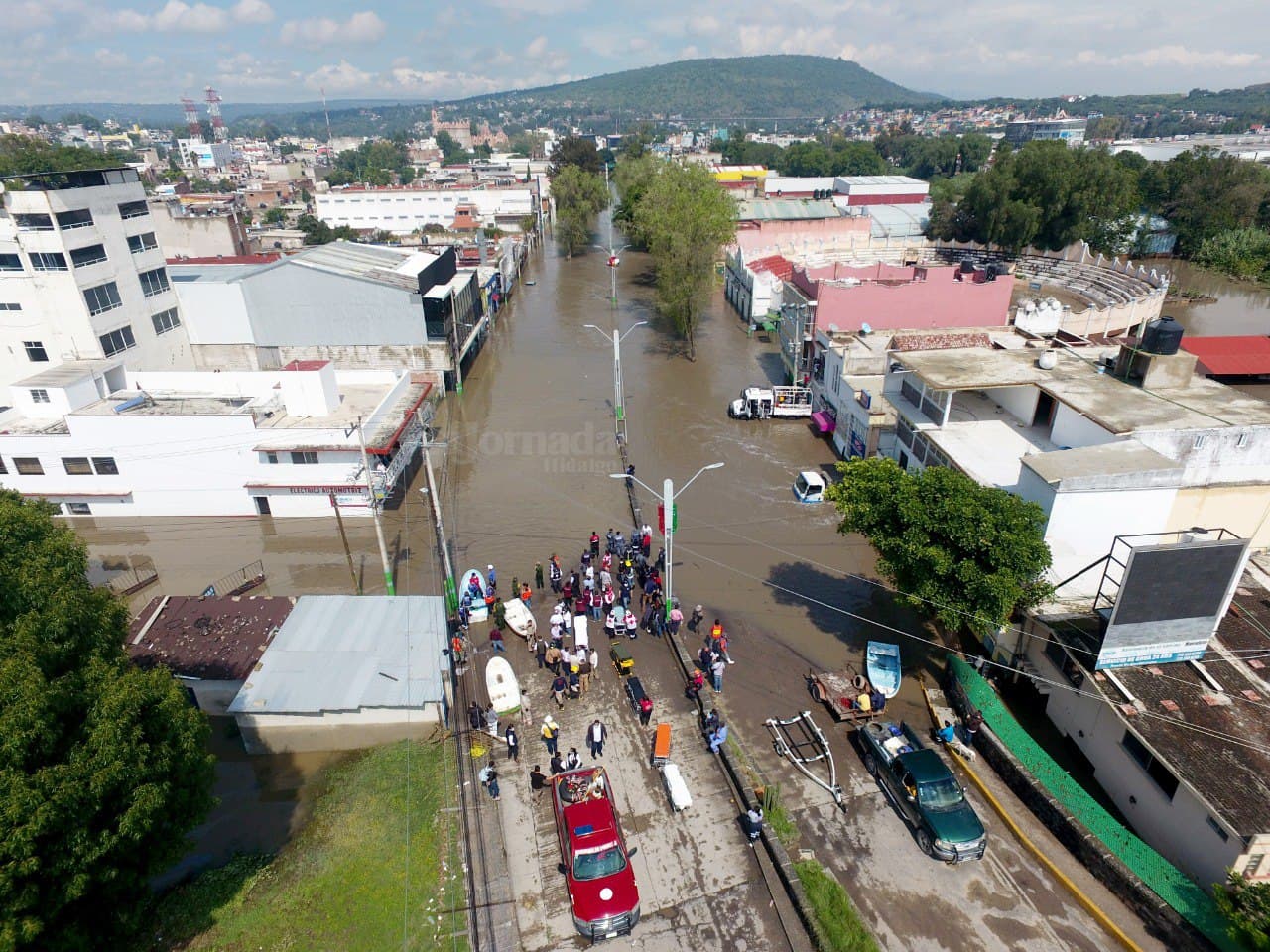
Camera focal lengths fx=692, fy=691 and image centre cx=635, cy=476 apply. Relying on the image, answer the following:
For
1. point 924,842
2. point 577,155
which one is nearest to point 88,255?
point 924,842

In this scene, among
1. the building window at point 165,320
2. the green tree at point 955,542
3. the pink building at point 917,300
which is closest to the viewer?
the green tree at point 955,542

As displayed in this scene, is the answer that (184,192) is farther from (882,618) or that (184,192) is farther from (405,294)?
(882,618)

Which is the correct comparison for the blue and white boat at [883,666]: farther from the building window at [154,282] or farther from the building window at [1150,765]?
the building window at [154,282]

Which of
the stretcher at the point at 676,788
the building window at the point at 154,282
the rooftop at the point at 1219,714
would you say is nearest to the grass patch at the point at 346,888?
the stretcher at the point at 676,788

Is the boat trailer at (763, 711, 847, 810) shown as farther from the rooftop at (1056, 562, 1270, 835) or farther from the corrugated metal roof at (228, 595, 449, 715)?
the corrugated metal roof at (228, 595, 449, 715)

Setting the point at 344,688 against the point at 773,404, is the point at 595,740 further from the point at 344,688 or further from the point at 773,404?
the point at 773,404

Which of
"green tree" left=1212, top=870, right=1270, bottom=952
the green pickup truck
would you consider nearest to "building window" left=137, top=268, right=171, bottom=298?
the green pickup truck

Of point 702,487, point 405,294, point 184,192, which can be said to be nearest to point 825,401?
point 702,487
